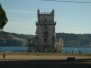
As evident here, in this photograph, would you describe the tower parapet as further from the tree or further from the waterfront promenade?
the waterfront promenade

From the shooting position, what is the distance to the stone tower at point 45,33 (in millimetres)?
136750

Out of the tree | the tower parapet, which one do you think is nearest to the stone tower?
the tower parapet

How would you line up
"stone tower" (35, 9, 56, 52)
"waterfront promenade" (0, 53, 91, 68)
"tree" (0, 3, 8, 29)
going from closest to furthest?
"waterfront promenade" (0, 53, 91, 68) → "tree" (0, 3, 8, 29) → "stone tower" (35, 9, 56, 52)

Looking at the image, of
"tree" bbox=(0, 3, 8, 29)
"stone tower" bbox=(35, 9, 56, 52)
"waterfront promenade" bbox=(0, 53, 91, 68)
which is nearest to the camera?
"waterfront promenade" bbox=(0, 53, 91, 68)

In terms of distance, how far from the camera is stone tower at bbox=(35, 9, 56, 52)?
137 m

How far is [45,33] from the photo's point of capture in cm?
13825
